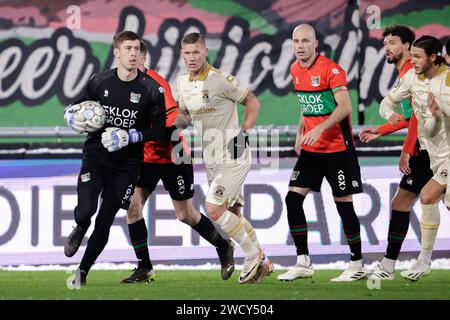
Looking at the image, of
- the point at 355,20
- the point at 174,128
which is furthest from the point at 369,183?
the point at 174,128

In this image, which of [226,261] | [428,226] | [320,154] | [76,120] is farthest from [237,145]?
[428,226]

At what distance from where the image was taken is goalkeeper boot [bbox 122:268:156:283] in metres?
10.0

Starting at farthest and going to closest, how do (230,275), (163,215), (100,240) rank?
(163,215) → (230,275) → (100,240)

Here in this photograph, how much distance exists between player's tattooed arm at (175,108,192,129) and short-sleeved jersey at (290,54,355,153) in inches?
36.8

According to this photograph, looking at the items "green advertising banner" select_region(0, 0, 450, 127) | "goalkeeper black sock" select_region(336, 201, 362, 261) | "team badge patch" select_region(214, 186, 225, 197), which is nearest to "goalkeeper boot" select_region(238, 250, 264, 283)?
"team badge patch" select_region(214, 186, 225, 197)

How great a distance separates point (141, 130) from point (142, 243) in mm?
1217

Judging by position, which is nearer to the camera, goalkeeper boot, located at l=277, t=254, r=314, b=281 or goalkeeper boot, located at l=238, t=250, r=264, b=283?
goalkeeper boot, located at l=238, t=250, r=264, b=283

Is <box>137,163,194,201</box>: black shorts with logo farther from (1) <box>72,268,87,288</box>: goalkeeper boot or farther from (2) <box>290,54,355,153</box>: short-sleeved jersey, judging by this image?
(1) <box>72,268,87,288</box>: goalkeeper boot

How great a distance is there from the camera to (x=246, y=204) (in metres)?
11.8

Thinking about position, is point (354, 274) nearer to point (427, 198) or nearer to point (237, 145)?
point (427, 198)

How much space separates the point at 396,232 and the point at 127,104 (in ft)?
8.38

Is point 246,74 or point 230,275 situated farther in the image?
point 246,74

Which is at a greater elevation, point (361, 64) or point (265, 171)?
point (361, 64)

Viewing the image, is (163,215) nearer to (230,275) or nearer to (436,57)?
(230,275)
